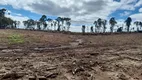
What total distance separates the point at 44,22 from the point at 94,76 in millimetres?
69623

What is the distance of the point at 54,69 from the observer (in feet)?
22.1

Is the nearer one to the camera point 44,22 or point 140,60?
point 140,60

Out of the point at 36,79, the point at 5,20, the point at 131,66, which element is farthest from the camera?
the point at 5,20

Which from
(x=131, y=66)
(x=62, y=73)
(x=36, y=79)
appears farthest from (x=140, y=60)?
(x=36, y=79)

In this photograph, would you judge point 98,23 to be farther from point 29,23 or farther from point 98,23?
point 29,23

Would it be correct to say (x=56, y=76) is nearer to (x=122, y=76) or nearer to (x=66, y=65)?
(x=66, y=65)

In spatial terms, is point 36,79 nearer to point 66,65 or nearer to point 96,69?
point 66,65

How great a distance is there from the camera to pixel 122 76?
6.43 meters

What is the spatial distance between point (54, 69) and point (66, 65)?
78 cm

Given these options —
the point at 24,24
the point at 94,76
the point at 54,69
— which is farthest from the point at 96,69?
the point at 24,24

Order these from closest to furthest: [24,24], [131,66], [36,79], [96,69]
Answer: [36,79], [96,69], [131,66], [24,24]

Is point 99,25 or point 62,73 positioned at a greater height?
point 99,25

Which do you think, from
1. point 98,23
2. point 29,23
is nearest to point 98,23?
point 98,23

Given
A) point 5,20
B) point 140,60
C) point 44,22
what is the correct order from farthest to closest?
point 44,22
point 5,20
point 140,60
